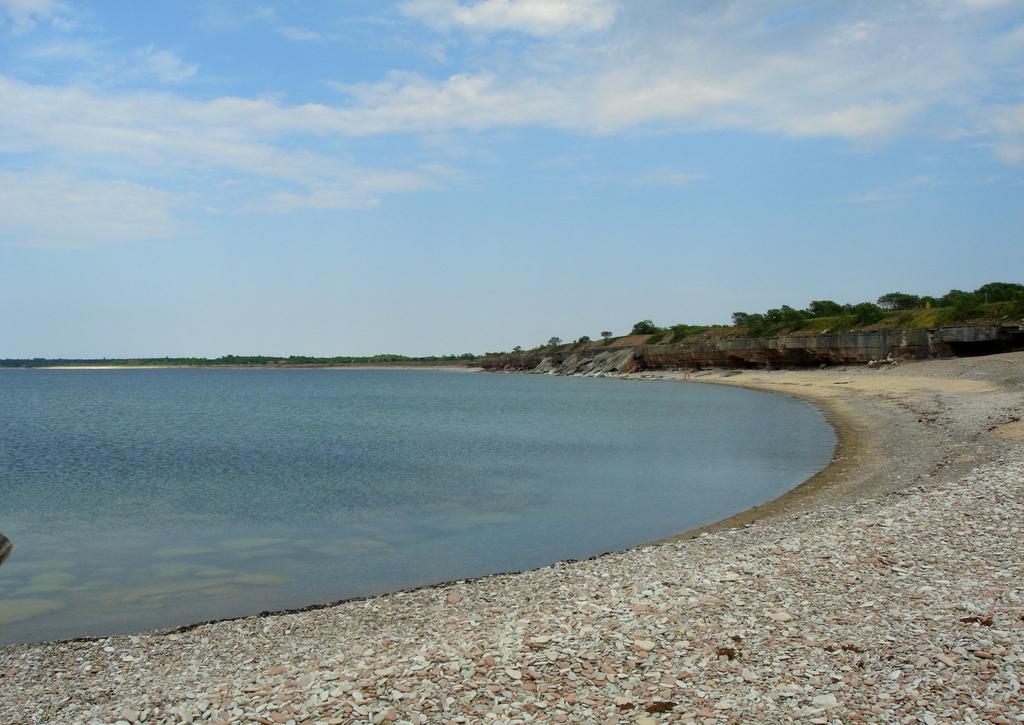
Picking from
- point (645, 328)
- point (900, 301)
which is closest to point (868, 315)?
point (900, 301)

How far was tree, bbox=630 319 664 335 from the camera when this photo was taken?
12738 cm

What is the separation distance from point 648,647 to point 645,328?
407ft

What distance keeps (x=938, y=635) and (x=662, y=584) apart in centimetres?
311

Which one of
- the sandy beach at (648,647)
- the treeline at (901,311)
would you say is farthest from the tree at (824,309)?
the sandy beach at (648,647)

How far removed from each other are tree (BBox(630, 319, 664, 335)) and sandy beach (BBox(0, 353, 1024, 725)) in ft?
377

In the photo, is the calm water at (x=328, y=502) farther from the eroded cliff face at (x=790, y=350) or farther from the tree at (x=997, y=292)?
the tree at (x=997, y=292)

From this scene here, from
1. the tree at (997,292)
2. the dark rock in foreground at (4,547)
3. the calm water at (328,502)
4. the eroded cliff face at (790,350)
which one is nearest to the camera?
the calm water at (328,502)

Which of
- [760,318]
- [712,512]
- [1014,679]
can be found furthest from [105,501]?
[760,318]

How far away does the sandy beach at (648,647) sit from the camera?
650 cm

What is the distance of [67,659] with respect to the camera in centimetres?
909

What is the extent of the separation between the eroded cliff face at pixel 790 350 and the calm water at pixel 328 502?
2241 cm

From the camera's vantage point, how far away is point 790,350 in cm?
7850

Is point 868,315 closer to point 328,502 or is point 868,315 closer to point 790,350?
point 790,350

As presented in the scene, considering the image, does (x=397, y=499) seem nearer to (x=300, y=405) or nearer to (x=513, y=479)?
(x=513, y=479)
